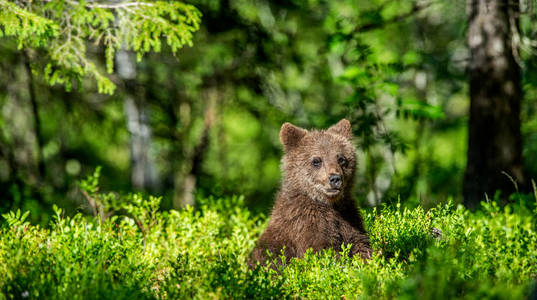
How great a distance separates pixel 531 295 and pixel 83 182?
5529mm

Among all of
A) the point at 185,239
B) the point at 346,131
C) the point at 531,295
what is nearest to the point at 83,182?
the point at 185,239

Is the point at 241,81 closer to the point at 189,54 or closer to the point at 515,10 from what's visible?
the point at 189,54

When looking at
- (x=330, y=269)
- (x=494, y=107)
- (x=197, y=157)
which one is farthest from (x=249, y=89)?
(x=330, y=269)

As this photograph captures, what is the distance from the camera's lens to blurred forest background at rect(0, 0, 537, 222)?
7.16 m

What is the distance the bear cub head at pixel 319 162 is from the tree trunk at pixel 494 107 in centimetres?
239

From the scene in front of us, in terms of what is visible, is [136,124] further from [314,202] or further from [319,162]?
[314,202]

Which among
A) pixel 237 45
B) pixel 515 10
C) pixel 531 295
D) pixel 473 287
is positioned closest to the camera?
pixel 531 295

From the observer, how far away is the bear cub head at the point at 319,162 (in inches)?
219

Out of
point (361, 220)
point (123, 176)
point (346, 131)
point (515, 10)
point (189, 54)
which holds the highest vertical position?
point (515, 10)

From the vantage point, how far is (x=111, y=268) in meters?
4.30

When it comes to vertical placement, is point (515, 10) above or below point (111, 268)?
above

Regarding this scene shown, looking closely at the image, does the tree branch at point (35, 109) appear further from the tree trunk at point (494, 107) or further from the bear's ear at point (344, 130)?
the tree trunk at point (494, 107)

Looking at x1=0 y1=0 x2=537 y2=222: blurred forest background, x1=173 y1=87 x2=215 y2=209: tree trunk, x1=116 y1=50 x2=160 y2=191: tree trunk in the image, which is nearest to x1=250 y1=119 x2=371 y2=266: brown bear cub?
x1=0 y1=0 x2=537 y2=222: blurred forest background

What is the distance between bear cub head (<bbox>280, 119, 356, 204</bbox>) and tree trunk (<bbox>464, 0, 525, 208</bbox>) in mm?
2392
